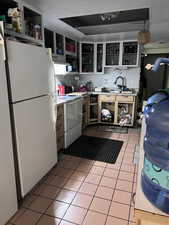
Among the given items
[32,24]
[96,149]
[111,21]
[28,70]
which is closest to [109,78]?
[111,21]

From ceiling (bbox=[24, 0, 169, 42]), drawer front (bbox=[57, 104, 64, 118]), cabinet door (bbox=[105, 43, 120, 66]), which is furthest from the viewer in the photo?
cabinet door (bbox=[105, 43, 120, 66])

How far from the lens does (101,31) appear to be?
3775 millimetres

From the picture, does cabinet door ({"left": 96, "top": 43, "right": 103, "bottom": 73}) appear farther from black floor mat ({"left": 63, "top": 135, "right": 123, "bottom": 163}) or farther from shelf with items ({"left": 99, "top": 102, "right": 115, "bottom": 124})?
black floor mat ({"left": 63, "top": 135, "right": 123, "bottom": 163})

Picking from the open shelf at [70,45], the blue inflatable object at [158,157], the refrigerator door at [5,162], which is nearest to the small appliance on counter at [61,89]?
the open shelf at [70,45]

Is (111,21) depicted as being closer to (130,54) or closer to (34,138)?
(130,54)

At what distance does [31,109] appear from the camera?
6.04 feet

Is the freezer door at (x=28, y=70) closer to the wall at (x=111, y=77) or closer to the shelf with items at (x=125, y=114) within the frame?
the shelf with items at (x=125, y=114)

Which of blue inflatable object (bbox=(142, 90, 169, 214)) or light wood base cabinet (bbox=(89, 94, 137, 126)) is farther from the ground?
blue inflatable object (bbox=(142, 90, 169, 214))

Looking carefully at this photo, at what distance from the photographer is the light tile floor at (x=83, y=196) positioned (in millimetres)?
1652

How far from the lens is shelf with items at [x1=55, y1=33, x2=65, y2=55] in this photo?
11.1 feet

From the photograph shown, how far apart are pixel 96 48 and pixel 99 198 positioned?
3613 millimetres

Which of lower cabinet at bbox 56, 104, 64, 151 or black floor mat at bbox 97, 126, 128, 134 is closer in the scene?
lower cabinet at bbox 56, 104, 64, 151

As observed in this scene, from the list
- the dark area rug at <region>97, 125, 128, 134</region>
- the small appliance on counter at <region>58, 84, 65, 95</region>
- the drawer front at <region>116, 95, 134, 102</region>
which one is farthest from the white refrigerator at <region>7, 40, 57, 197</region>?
the drawer front at <region>116, 95, 134, 102</region>

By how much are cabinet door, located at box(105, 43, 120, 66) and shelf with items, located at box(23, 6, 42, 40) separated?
238 centimetres
